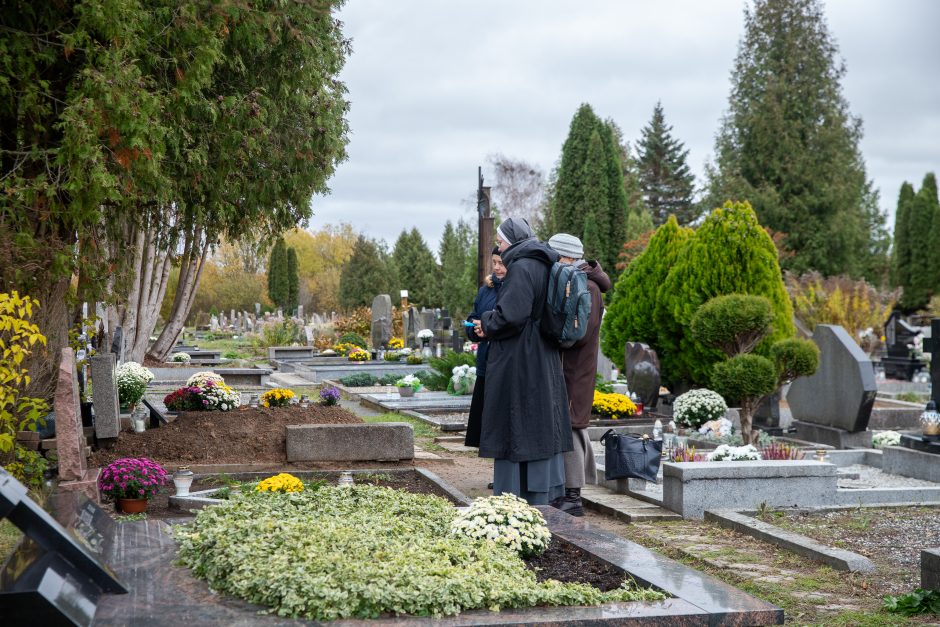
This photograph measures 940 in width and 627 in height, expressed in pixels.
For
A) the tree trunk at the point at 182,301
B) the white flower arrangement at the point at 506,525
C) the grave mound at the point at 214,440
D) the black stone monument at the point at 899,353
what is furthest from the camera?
the black stone monument at the point at 899,353

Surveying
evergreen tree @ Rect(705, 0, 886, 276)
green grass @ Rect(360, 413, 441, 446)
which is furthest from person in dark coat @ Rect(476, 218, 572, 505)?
evergreen tree @ Rect(705, 0, 886, 276)

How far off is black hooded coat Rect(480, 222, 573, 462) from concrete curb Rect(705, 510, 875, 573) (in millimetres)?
1506

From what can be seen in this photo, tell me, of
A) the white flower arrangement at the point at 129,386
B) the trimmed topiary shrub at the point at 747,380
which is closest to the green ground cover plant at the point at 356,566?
the trimmed topiary shrub at the point at 747,380

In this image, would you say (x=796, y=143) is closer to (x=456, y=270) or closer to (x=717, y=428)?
(x=456, y=270)

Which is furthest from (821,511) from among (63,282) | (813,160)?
(813,160)

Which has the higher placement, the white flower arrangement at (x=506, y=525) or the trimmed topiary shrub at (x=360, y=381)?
the white flower arrangement at (x=506, y=525)

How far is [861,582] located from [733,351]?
6.31 metres

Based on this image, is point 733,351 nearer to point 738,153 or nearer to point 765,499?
point 765,499

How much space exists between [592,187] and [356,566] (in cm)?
3747

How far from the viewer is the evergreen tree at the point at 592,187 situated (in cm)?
4006

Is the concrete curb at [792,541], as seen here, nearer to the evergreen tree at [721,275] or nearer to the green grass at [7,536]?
the green grass at [7,536]

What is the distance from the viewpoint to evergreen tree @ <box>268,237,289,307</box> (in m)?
52.9

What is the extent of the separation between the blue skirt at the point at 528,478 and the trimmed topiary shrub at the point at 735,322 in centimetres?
549

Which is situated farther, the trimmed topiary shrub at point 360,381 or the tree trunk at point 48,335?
the trimmed topiary shrub at point 360,381
